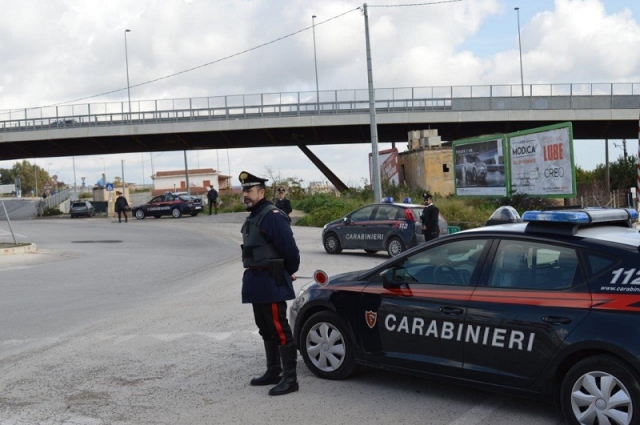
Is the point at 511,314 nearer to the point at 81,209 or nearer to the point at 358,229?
the point at 358,229

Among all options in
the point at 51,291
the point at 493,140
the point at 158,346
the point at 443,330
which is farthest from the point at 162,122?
the point at 443,330

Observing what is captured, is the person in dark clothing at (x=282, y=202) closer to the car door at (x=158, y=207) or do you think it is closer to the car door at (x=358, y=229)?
the car door at (x=358, y=229)

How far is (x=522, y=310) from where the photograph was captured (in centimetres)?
535

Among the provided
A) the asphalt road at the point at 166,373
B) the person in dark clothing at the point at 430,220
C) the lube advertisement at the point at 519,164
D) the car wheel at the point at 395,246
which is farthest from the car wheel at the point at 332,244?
the lube advertisement at the point at 519,164

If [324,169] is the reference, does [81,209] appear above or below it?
below

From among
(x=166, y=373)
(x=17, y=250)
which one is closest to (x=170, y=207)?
(x=17, y=250)

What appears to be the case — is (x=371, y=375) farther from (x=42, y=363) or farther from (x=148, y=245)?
(x=148, y=245)

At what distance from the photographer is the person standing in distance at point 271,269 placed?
6.24m

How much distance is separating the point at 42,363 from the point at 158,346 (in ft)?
4.12

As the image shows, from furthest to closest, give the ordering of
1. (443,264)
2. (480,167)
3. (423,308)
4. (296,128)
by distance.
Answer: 1. (296,128)
2. (480,167)
3. (443,264)
4. (423,308)

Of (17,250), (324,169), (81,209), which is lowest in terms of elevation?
(17,250)

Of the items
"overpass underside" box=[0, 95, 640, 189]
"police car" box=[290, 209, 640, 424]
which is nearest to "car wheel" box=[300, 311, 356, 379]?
"police car" box=[290, 209, 640, 424]

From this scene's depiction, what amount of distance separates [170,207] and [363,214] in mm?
28810

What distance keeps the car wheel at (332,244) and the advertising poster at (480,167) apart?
12.8 metres
